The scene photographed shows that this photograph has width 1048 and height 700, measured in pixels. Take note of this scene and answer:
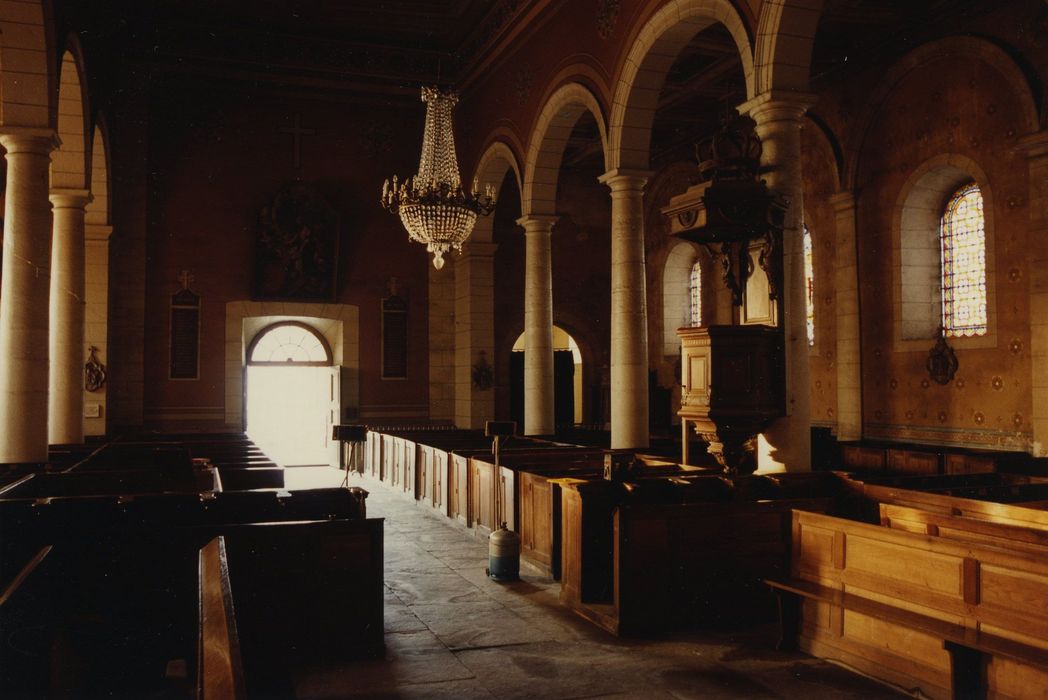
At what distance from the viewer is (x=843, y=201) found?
11.5m

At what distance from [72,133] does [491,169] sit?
623 centimetres

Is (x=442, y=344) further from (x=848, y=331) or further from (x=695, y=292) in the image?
(x=848, y=331)

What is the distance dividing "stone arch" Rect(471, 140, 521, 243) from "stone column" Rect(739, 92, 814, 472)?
248 inches

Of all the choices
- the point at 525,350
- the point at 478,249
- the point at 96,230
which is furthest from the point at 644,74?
the point at 96,230

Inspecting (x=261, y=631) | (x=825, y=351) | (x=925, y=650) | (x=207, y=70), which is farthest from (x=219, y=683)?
(x=207, y=70)

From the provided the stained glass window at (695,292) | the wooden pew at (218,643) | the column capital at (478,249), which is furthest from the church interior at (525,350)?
the column capital at (478,249)

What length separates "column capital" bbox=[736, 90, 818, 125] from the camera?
6.56 meters

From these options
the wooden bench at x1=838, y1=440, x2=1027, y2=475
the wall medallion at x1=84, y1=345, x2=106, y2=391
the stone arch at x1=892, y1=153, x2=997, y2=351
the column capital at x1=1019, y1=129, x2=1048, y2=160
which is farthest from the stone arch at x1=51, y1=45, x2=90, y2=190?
the column capital at x1=1019, y1=129, x2=1048, y2=160

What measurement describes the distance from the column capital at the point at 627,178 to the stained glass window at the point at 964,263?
3.99 metres

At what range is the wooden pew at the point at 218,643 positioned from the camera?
1.47 m

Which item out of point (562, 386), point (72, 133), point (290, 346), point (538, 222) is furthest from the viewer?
point (562, 386)

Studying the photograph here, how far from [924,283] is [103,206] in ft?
35.6

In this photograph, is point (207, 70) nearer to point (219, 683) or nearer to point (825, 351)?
point (825, 351)

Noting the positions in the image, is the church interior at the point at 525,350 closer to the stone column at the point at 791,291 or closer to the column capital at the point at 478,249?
the stone column at the point at 791,291
